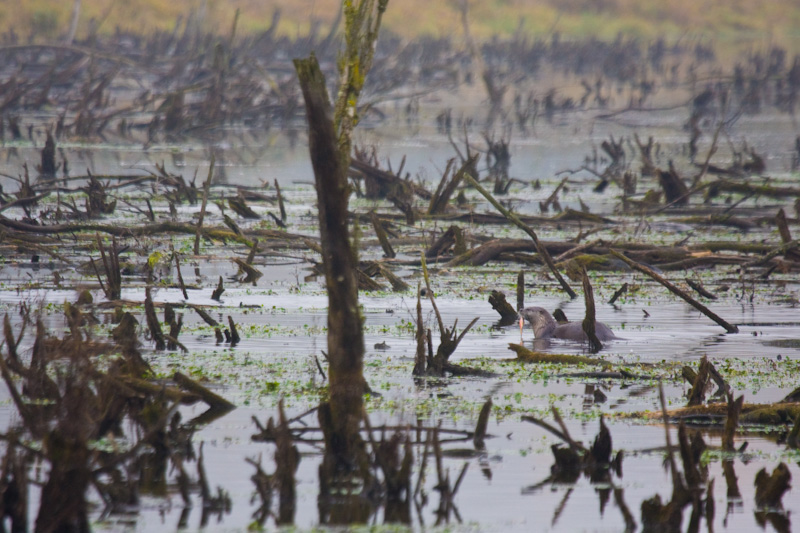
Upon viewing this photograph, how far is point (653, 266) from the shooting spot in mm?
11961

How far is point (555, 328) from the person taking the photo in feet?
29.8

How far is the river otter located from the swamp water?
0.42 ft

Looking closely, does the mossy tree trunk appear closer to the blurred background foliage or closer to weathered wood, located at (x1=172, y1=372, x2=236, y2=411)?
weathered wood, located at (x1=172, y1=372, x2=236, y2=411)

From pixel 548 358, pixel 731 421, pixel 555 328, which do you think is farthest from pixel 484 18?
pixel 731 421

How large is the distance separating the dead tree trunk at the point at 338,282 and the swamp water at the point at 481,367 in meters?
0.29

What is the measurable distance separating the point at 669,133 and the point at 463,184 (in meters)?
12.9

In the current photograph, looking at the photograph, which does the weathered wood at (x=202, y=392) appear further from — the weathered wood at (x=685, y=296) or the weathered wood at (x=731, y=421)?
the weathered wood at (x=685, y=296)

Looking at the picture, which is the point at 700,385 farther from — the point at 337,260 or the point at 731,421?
the point at 337,260

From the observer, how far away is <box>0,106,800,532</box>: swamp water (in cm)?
512

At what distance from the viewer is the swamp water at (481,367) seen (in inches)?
202

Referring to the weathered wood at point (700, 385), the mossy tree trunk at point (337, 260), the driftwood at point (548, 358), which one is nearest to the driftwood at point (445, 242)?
the driftwood at point (548, 358)

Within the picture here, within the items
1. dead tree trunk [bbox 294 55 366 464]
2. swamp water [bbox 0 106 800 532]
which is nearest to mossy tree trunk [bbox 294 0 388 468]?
dead tree trunk [bbox 294 55 366 464]

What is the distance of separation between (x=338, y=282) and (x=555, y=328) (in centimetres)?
396

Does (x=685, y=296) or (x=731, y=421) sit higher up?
(x=685, y=296)
